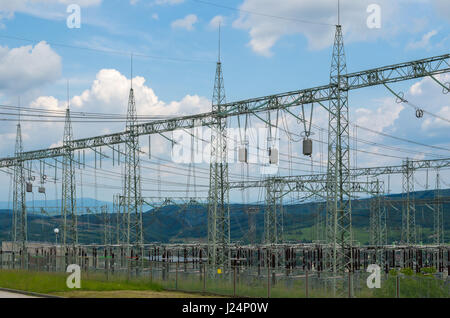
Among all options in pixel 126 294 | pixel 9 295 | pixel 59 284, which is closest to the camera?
pixel 9 295

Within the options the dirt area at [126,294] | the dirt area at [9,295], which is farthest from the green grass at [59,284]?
the dirt area at [9,295]

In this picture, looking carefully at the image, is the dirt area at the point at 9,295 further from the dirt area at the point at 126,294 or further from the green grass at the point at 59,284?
the dirt area at the point at 126,294

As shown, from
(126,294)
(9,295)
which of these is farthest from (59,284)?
(9,295)

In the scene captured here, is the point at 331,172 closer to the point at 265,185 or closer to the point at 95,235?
the point at 265,185

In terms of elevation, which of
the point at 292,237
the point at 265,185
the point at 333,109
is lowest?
the point at 292,237

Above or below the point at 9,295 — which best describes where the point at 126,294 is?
below

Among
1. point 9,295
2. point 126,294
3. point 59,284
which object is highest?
point 9,295

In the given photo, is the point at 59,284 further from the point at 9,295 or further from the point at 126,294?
the point at 9,295

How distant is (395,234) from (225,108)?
5366 inches

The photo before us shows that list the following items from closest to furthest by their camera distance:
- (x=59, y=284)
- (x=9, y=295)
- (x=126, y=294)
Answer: (x=9, y=295)
(x=126, y=294)
(x=59, y=284)

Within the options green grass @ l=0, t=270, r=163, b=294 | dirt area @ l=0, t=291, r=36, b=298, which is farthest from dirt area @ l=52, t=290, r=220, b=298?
dirt area @ l=0, t=291, r=36, b=298

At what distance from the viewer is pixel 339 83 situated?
32.9 m
